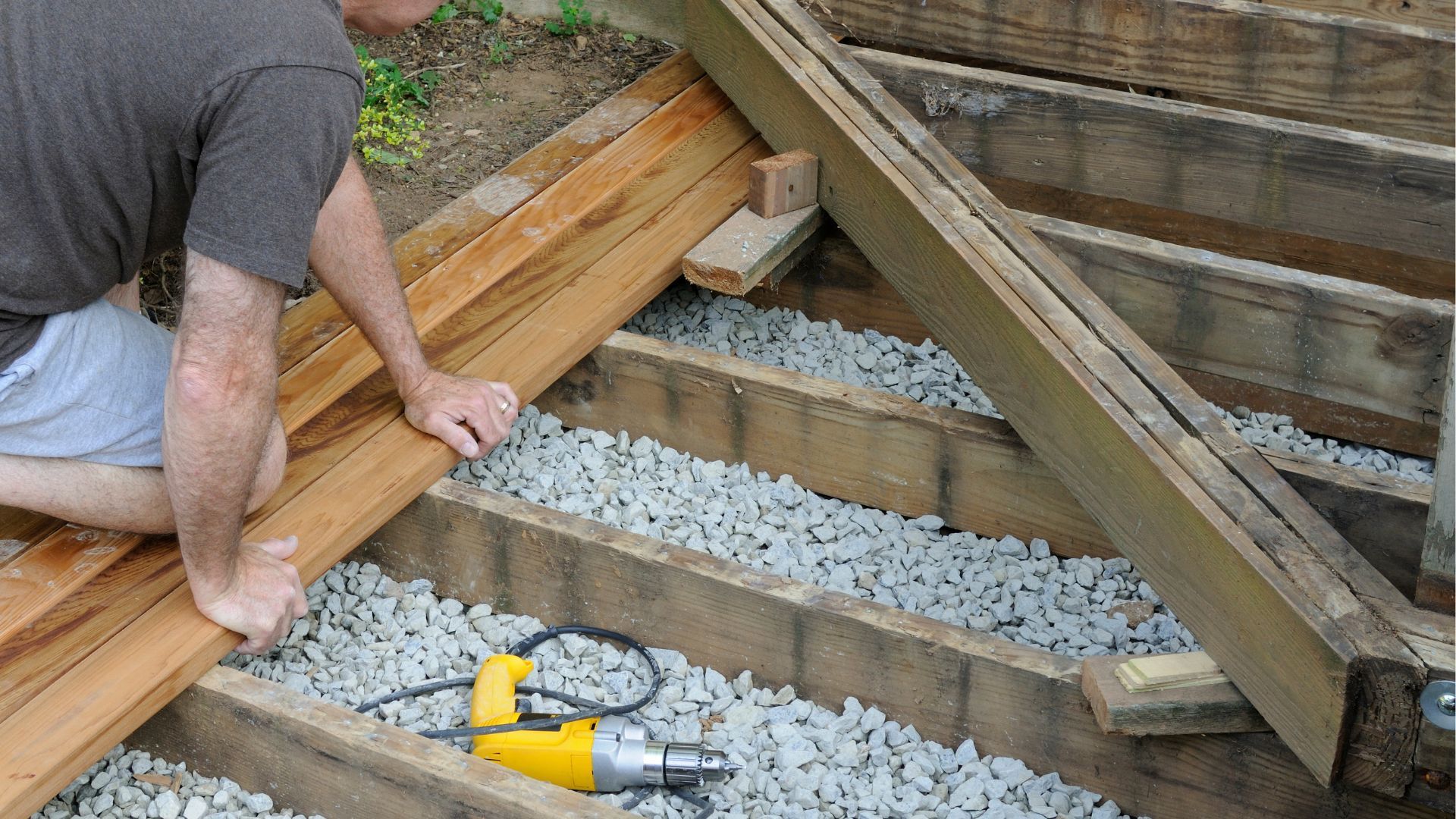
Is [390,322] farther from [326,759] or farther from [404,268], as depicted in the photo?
[326,759]

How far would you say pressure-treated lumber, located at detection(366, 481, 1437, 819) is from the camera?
196 centimetres

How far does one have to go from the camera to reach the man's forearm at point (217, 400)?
187 centimetres

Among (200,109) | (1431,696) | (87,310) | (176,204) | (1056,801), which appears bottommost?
(1056,801)

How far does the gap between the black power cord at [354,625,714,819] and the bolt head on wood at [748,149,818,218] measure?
1136 millimetres

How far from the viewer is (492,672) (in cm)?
228

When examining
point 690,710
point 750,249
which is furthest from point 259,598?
point 750,249

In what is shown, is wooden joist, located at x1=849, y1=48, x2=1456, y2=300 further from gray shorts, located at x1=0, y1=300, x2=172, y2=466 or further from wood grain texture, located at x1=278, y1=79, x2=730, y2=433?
gray shorts, located at x1=0, y1=300, x2=172, y2=466

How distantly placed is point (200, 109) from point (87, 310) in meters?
0.53

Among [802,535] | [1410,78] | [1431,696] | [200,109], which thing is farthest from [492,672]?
[1410,78]

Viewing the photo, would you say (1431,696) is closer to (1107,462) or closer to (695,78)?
(1107,462)

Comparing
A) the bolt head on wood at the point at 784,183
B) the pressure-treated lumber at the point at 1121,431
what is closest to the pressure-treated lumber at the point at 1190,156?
the pressure-treated lumber at the point at 1121,431

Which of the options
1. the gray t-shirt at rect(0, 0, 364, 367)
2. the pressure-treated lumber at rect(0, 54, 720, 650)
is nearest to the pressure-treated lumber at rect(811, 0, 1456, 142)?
the pressure-treated lumber at rect(0, 54, 720, 650)

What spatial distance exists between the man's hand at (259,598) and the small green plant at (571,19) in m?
2.29

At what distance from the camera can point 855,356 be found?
10.5ft
